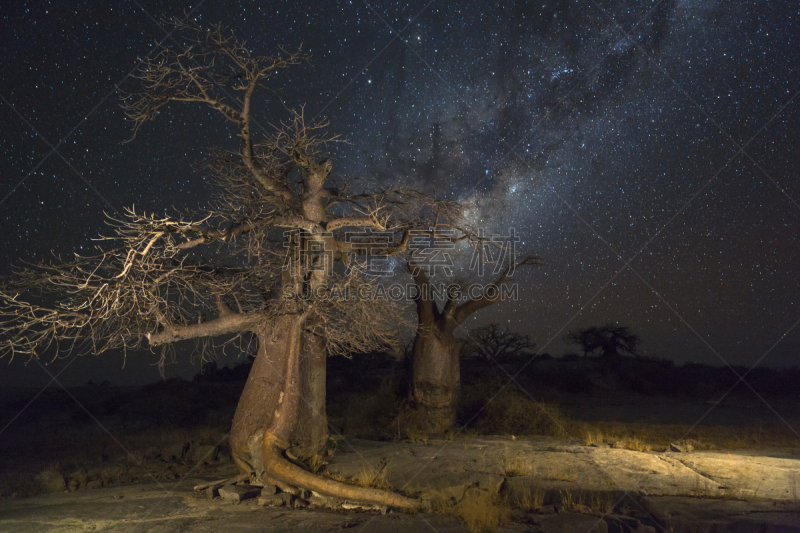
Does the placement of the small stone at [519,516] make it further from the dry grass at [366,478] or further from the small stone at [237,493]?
the small stone at [237,493]

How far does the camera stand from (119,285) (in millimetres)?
6121

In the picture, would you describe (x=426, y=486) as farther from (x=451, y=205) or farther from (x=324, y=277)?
(x=451, y=205)

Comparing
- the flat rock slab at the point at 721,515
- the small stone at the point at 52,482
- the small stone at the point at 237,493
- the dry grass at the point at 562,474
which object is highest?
the flat rock slab at the point at 721,515

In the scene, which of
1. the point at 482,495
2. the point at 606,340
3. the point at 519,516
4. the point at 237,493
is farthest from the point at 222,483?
the point at 606,340

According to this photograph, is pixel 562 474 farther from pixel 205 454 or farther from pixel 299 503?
pixel 205 454

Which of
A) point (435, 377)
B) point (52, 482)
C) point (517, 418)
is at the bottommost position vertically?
point (52, 482)

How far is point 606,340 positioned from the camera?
92.2 feet

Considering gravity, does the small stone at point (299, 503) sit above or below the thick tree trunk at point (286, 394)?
below

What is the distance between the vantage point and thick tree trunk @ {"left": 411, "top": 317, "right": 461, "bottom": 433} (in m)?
11.3

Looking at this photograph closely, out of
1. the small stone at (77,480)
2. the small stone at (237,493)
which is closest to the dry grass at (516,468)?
the small stone at (237,493)

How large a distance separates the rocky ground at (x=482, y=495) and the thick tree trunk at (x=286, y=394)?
584mm

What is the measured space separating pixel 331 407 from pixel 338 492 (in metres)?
9.20

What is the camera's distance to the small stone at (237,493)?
6334mm

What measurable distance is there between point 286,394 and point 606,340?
24.4 m
